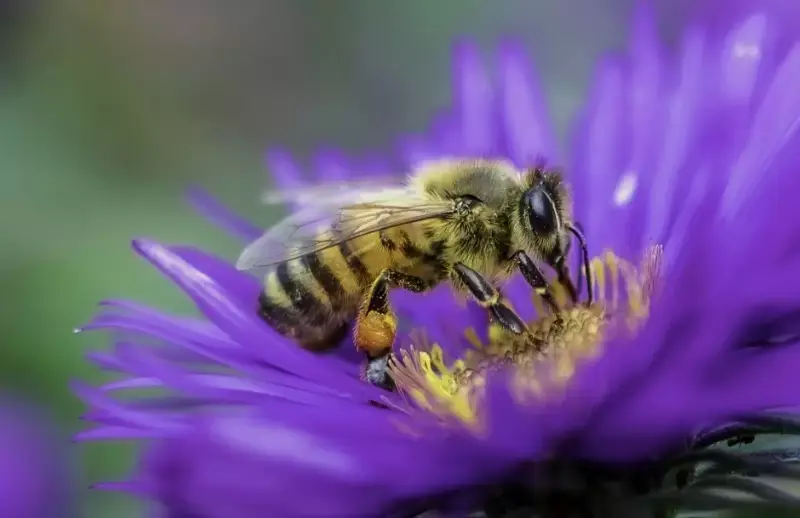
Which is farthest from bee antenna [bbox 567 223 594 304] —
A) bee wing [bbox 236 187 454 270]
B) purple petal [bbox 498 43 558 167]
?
purple petal [bbox 498 43 558 167]

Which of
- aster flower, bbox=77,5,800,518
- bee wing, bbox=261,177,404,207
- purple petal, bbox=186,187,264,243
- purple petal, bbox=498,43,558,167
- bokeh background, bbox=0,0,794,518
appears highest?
bokeh background, bbox=0,0,794,518

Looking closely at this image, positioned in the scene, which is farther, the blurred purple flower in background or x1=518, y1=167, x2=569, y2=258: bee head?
the blurred purple flower in background

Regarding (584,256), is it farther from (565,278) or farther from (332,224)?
(332,224)

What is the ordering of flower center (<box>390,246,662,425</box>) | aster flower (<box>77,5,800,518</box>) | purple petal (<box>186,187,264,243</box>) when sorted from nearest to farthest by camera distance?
aster flower (<box>77,5,800,518</box>), flower center (<box>390,246,662,425</box>), purple petal (<box>186,187,264,243</box>)

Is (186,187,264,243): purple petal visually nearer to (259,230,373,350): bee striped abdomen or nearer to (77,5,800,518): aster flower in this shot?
(77,5,800,518): aster flower

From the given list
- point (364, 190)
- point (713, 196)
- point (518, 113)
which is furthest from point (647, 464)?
point (518, 113)

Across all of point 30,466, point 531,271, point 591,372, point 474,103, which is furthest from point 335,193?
point 30,466
